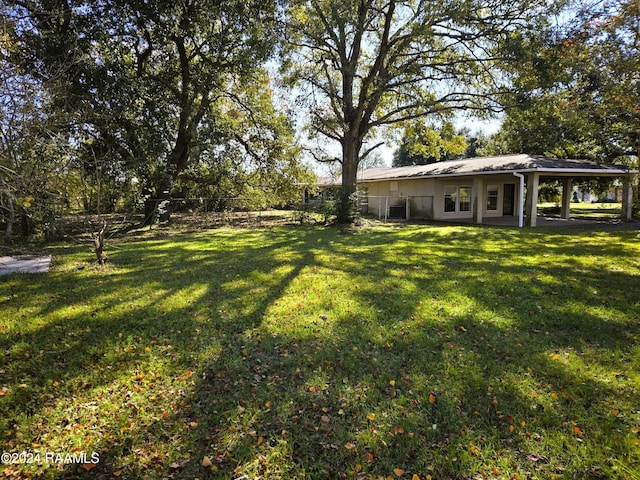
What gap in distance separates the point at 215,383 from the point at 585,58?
10.6m

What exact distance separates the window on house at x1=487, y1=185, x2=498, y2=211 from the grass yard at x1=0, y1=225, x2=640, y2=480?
15.1 m

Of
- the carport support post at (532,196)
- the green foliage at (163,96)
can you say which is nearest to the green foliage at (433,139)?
the carport support post at (532,196)

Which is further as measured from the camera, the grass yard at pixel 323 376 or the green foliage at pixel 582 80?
the green foliage at pixel 582 80

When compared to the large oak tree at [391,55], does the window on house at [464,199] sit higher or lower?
lower

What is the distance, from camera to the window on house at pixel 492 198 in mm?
20906

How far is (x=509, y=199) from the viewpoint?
70.8 feet

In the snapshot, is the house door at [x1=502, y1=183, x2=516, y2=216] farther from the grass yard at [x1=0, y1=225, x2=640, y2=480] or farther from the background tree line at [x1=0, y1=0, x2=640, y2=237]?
the grass yard at [x1=0, y1=225, x2=640, y2=480]

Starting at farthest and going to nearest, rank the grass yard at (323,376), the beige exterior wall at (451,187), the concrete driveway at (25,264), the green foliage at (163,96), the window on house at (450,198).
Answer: the window on house at (450,198)
the beige exterior wall at (451,187)
the green foliage at (163,96)
the concrete driveway at (25,264)
the grass yard at (323,376)

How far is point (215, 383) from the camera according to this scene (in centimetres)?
339

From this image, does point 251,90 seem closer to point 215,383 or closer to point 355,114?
point 355,114

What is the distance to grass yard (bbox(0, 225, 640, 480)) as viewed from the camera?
2529 mm

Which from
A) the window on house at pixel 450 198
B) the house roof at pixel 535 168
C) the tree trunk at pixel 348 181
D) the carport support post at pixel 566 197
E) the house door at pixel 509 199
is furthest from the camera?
the house door at pixel 509 199

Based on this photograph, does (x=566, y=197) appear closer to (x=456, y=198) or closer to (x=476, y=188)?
(x=476, y=188)

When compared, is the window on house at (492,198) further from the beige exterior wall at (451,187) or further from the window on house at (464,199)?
the window on house at (464,199)
